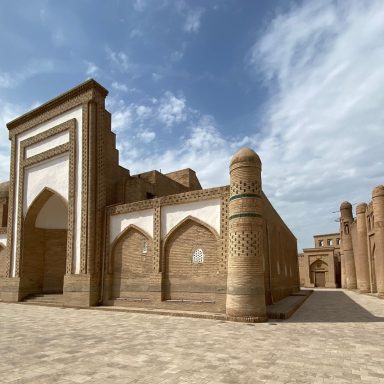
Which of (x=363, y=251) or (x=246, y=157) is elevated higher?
(x=246, y=157)

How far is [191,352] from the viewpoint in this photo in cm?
614

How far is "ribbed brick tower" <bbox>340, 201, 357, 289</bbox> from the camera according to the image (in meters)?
29.9

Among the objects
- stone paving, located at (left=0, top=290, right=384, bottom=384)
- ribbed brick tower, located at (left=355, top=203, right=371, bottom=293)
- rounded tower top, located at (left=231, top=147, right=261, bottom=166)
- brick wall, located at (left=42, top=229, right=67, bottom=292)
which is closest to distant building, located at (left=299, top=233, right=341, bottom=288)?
ribbed brick tower, located at (left=355, top=203, right=371, bottom=293)

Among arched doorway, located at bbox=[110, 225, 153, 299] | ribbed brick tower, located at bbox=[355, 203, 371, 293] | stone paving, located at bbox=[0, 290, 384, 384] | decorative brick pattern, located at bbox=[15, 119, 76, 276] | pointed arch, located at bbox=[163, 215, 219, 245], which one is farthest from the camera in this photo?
ribbed brick tower, located at bbox=[355, 203, 371, 293]

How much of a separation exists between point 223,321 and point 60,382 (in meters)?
6.05

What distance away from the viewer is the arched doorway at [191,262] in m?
11.7

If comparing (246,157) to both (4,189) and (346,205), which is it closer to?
(4,189)

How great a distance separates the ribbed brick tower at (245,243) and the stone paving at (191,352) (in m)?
0.60

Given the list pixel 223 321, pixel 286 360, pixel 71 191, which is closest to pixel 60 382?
pixel 286 360

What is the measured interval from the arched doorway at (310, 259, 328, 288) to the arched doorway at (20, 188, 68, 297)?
27233 millimetres

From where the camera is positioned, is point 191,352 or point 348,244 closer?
point 191,352

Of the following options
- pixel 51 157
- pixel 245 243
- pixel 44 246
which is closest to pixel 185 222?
pixel 245 243

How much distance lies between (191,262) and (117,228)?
155 inches

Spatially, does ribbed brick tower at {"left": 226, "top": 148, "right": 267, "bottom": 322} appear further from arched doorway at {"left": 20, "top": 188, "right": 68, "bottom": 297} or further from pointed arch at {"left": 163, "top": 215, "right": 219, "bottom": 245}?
arched doorway at {"left": 20, "top": 188, "right": 68, "bottom": 297}
